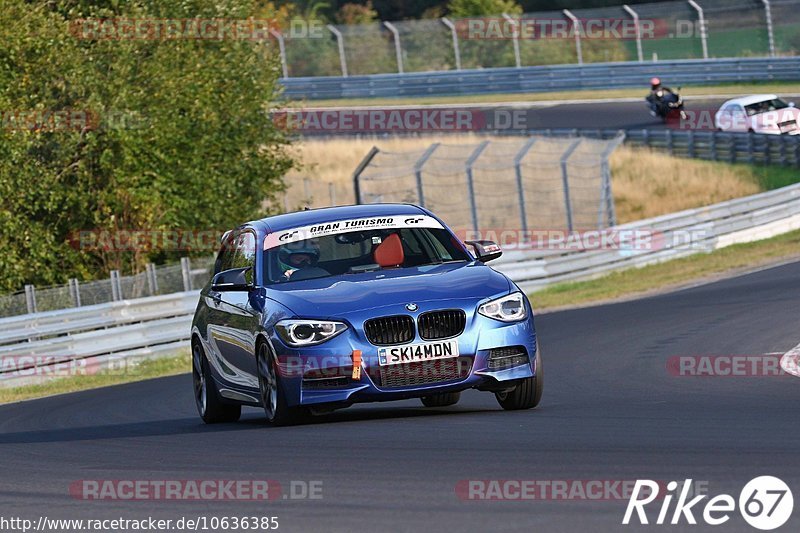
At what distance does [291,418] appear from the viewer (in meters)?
10.2

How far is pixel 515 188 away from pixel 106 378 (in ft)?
61.3

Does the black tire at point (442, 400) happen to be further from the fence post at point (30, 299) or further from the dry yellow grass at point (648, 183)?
the dry yellow grass at point (648, 183)

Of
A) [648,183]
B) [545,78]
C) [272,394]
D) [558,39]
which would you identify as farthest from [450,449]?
[558,39]

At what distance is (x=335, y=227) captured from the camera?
441 inches

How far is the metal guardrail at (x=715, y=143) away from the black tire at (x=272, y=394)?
29932 mm

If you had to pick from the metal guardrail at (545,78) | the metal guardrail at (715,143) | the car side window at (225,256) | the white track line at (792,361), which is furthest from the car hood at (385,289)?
the metal guardrail at (545,78)

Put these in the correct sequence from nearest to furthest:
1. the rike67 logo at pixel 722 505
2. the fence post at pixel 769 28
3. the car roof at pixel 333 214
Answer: the rike67 logo at pixel 722 505 → the car roof at pixel 333 214 → the fence post at pixel 769 28

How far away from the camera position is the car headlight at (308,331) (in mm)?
9773

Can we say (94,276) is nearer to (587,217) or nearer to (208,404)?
(587,217)

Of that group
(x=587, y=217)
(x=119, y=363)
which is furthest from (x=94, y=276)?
(x=587, y=217)

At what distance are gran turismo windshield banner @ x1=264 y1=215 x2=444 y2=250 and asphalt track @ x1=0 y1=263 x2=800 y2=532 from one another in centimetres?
132

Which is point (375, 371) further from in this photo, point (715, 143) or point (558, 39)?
point (558, 39)

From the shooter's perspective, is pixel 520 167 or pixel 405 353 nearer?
pixel 405 353

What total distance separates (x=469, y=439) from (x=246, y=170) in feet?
75.0
